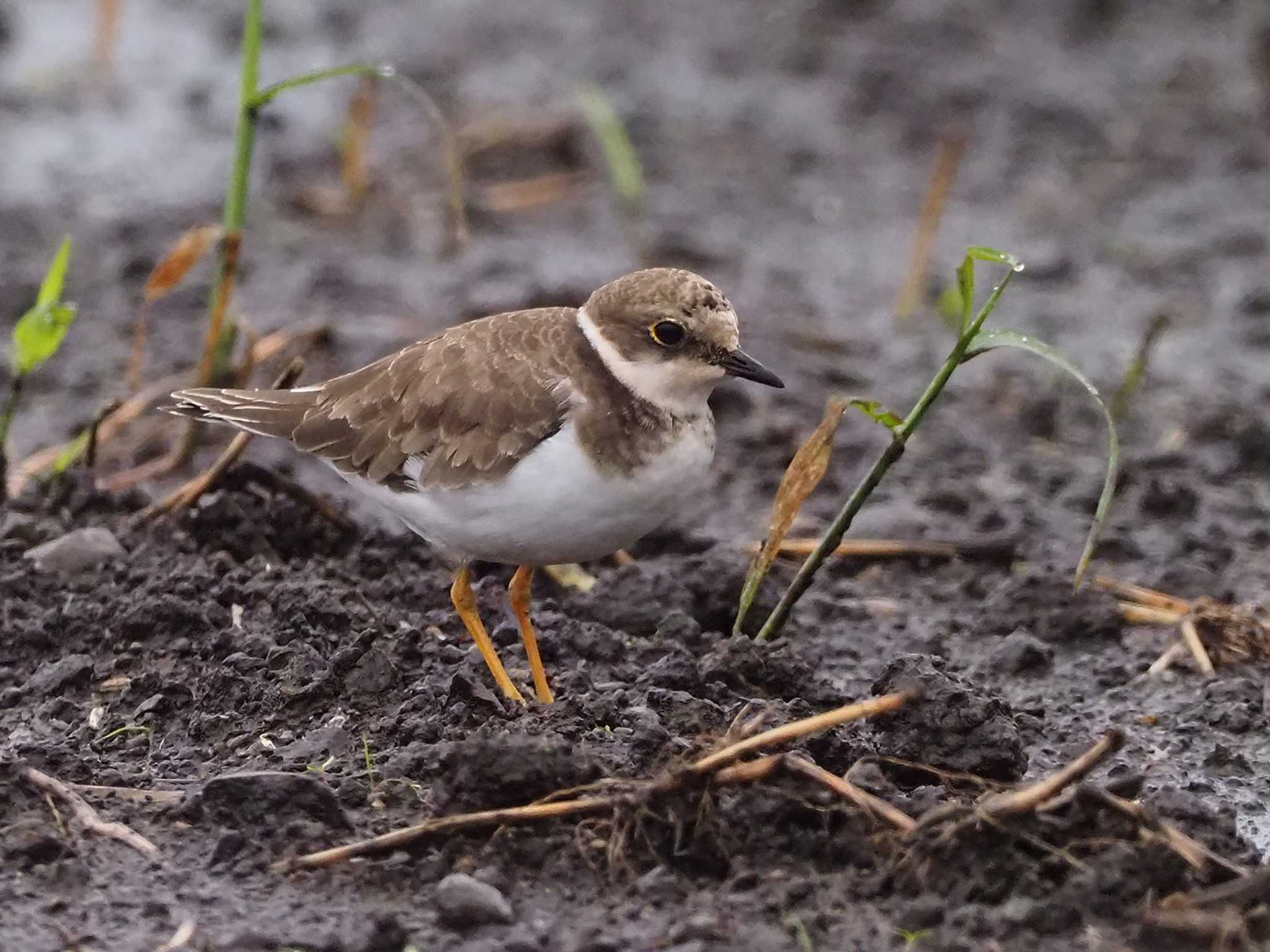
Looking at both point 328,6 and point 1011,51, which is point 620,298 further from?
point 328,6

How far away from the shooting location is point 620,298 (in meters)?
5.05

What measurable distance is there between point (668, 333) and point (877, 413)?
2.14 feet

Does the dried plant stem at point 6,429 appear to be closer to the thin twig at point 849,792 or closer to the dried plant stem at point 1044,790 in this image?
the thin twig at point 849,792

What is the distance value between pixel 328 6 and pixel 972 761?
10.1 m

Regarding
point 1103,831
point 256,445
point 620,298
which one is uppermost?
point 620,298

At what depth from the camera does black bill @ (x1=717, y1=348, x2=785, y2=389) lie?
196 inches

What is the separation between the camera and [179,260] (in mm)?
6344

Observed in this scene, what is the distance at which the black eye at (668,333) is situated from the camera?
4.98 m

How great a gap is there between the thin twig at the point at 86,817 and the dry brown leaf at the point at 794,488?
1.76 m

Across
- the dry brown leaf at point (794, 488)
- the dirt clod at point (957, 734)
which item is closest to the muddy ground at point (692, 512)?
the dirt clod at point (957, 734)

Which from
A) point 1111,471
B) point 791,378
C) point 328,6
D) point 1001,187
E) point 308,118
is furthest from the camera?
point 328,6

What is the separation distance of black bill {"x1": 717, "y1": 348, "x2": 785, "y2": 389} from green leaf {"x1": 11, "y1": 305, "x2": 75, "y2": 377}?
2092 mm

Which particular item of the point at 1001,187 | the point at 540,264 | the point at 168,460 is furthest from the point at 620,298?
the point at 1001,187

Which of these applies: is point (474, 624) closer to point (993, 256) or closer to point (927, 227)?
point (993, 256)
